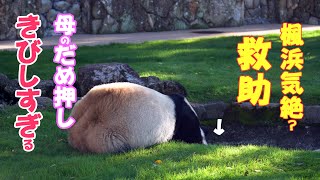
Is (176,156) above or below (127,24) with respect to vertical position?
below

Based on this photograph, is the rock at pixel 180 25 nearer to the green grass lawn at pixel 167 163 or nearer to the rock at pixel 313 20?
the rock at pixel 313 20

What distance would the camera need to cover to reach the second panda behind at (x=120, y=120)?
575 cm

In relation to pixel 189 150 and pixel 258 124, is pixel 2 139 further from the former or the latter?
pixel 258 124

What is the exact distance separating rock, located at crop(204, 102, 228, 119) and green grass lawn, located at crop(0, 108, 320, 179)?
2.37m

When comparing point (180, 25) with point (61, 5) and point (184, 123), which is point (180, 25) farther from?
point (184, 123)

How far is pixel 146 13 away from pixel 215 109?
8.67 m

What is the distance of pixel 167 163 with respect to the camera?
17.2ft

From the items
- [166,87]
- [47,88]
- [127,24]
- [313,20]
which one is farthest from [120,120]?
[313,20]

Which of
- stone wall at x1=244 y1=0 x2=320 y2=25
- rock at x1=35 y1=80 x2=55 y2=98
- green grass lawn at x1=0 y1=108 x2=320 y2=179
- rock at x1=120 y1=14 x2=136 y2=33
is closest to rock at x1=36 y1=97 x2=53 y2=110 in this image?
rock at x1=35 y1=80 x2=55 y2=98

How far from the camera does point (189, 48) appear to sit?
12750 mm

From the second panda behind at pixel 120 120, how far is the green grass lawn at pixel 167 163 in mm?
113

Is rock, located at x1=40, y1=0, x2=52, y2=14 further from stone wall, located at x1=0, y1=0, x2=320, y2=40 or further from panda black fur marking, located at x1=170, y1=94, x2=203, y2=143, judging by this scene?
panda black fur marking, located at x1=170, y1=94, x2=203, y2=143

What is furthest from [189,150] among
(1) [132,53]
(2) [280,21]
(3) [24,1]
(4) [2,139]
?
(2) [280,21]

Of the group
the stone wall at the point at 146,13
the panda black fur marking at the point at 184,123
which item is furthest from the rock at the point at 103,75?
the stone wall at the point at 146,13
